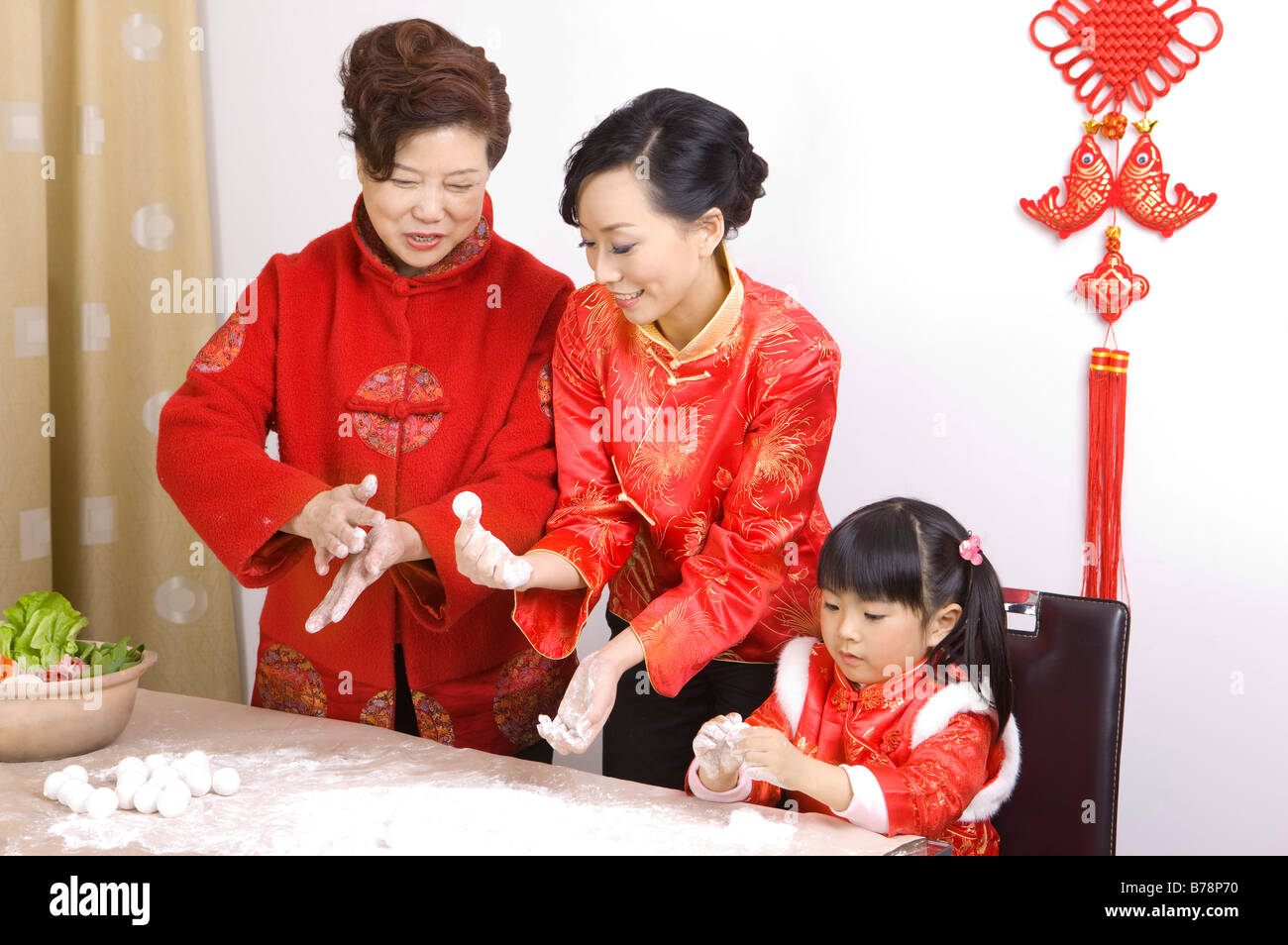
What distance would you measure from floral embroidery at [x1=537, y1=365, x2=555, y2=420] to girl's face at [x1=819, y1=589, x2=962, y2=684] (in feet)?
1.62

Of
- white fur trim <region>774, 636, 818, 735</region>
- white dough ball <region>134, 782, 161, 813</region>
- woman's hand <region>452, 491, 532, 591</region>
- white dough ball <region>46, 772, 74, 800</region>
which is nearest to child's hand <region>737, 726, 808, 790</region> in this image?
white fur trim <region>774, 636, 818, 735</region>

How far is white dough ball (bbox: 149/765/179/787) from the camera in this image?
142 cm

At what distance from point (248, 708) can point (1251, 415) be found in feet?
5.49

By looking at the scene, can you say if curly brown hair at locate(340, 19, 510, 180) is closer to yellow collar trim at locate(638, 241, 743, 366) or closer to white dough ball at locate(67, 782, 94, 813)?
yellow collar trim at locate(638, 241, 743, 366)

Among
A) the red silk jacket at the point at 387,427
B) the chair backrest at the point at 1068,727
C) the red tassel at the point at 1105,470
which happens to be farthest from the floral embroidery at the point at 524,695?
the red tassel at the point at 1105,470

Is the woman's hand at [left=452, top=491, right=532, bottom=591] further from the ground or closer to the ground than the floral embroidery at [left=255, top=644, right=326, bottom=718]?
further from the ground

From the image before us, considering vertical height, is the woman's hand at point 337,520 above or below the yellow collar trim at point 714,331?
below

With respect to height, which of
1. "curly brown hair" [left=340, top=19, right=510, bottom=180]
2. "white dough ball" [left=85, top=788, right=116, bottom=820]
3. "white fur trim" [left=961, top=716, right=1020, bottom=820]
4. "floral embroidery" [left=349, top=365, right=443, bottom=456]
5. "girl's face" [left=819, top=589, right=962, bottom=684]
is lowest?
"white fur trim" [left=961, top=716, right=1020, bottom=820]

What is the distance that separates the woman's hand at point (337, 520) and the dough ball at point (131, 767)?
0.31 metres

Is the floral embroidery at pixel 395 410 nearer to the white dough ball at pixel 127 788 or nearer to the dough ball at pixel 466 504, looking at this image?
the dough ball at pixel 466 504

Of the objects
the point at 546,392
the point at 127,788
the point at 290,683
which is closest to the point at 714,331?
the point at 546,392

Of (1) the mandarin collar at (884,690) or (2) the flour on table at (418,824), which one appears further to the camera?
(1) the mandarin collar at (884,690)

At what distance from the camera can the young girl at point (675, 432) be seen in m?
1.56
